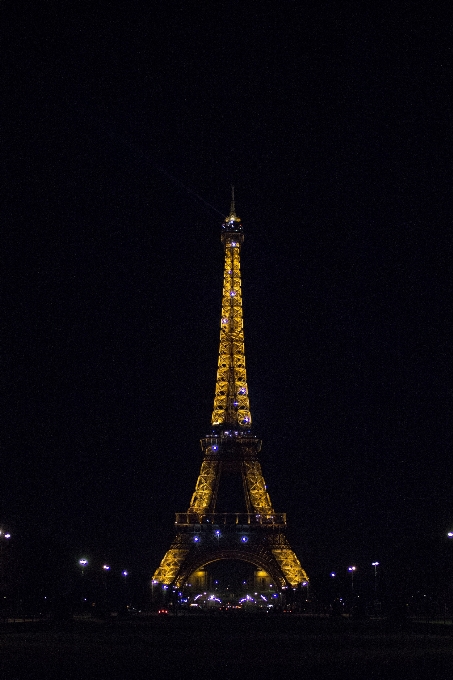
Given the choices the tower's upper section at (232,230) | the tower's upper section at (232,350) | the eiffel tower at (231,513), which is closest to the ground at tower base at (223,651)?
the eiffel tower at (231,513)

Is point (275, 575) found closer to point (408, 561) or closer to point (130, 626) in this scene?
point (408, 561)

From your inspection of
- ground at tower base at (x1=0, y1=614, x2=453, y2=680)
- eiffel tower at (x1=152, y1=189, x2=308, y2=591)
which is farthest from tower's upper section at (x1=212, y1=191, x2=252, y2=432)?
ground at tower base at (x1=0, y1=614, x2=453, y2=680)

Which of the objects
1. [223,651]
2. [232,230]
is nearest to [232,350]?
[232,230]

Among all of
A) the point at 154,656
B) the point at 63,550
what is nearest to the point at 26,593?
the point at 63,550

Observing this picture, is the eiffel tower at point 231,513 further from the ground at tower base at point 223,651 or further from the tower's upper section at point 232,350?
the ground at tower base at point 223,651

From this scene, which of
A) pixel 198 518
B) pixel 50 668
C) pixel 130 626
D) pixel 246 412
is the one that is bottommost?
pixel 50 668

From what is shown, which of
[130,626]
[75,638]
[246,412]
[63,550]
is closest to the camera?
[75,638]

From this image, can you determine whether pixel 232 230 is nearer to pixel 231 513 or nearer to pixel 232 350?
pixel 232 350

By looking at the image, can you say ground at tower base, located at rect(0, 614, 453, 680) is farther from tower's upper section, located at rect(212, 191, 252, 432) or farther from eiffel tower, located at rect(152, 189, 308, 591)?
tower's upper section, located at rect(212, 191, 252, 432)
